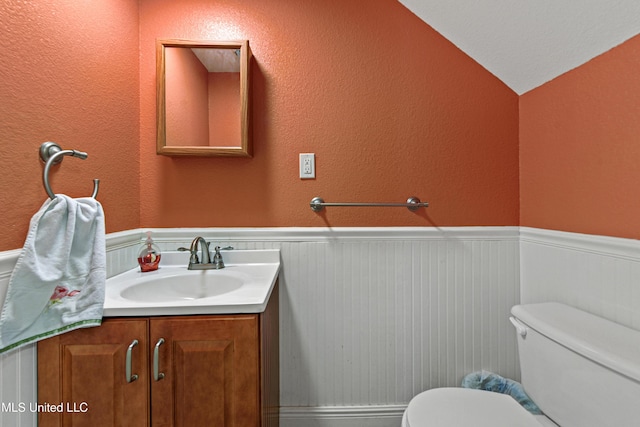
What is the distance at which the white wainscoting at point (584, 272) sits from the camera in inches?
36.0

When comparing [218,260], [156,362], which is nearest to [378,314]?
[218,260]

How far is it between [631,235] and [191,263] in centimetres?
158

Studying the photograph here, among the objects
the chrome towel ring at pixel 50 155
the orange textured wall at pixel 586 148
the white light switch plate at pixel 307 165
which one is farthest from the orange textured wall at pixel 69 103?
the orange textured wall at pixel 586 148

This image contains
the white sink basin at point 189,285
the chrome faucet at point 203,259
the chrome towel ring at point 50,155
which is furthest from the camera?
the chrome faucet at point 203,259

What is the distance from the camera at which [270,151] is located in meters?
1.34

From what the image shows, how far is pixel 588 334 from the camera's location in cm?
86

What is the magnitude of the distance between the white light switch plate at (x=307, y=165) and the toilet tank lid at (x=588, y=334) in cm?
98

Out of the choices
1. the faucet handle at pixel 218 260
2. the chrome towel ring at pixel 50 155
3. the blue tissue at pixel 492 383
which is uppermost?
A: the chrome towel ring at pixel 50 155

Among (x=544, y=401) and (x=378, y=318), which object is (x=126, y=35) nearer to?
(x=378, y=318)

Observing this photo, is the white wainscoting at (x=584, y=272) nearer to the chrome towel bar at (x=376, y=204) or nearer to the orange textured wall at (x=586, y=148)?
the orange textured wall at (x=586, y=148)

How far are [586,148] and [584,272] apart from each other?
0.46 m

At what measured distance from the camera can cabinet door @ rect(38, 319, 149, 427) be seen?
800 mm

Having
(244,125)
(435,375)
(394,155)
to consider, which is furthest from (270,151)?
(435,375)

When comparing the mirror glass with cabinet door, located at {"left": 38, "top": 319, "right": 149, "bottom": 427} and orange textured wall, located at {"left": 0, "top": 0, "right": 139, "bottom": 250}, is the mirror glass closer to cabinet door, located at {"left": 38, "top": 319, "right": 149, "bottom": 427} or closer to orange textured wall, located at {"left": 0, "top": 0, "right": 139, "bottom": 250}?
orange textured wall, located at {"left": 0, "top": 0, "right": 139, "bottom": 250}
